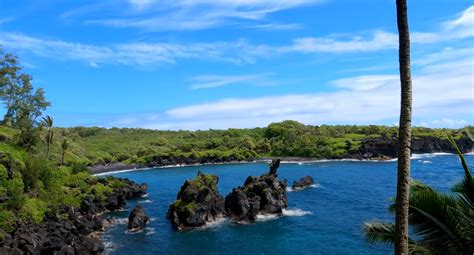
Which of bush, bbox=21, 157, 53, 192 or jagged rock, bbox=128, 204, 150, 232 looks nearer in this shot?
jagged rock, bbox=128, 204, 150, 232

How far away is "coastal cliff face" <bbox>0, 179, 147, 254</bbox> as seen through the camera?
43.0m

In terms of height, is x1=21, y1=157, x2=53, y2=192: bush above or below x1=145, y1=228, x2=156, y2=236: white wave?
above

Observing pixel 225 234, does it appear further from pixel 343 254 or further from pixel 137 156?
pixel 137 156

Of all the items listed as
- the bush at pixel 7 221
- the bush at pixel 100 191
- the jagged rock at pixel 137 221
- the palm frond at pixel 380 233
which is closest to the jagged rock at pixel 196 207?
the jagged rock at pixel 137 221

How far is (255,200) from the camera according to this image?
68.3 m

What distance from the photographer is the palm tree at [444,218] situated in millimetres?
13914

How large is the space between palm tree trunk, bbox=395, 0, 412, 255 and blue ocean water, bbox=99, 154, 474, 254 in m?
14.7

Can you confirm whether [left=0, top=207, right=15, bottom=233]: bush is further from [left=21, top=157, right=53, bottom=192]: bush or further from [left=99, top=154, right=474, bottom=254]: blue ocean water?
[left=21, top=157, right=53, bottom=192]: bush

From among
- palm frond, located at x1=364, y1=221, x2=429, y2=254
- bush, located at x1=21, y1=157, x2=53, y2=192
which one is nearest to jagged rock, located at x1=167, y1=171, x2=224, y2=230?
bush, located at x1=21, y1=157, x2=53, y2=192

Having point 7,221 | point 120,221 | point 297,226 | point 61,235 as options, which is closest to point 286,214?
point 297,226

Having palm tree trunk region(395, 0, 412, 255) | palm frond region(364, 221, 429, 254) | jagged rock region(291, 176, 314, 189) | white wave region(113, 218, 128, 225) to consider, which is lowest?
white wave region(113, 218, 128, 225)

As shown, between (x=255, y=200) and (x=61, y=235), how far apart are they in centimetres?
3030

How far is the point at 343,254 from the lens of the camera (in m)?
48.3

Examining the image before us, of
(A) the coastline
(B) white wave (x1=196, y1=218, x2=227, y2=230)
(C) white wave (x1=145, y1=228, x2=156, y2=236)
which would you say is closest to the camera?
(C) white wave (x1=145, y1=228, x2=156, y2=236)
